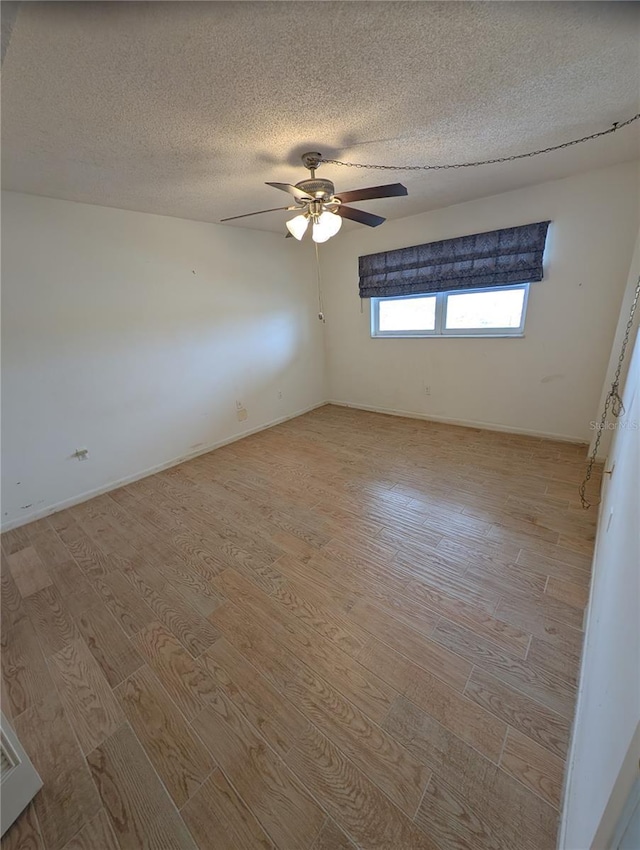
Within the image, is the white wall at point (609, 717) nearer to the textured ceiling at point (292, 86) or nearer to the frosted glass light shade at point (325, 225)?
the textured ceiling at point (292, 86)

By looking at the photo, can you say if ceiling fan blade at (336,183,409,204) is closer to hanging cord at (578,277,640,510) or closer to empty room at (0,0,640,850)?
empty room at (0,0,640,850)

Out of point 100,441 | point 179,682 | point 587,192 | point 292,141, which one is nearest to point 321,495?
point 179,682

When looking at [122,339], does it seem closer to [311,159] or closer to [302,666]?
[311,159]

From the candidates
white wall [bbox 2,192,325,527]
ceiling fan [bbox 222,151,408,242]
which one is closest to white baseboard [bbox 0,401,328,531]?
white wall [bbox 2,192,325,527]

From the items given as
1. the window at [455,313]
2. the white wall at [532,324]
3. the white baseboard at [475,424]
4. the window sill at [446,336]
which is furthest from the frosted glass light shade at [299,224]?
the white baseboard at [475,424]

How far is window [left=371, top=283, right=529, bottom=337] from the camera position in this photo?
10.9 feet

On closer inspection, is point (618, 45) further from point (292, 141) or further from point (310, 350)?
point (310, 350)

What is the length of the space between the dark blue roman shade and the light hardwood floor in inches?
81.3

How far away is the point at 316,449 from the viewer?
3.56 m

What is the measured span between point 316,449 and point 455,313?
2.25 meters

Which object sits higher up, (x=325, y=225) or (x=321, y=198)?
(x=321, y=198)

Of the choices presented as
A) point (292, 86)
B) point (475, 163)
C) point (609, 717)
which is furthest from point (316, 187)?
point (609, 717)

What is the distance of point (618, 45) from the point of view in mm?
1247

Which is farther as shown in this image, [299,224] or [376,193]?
[299,224]
